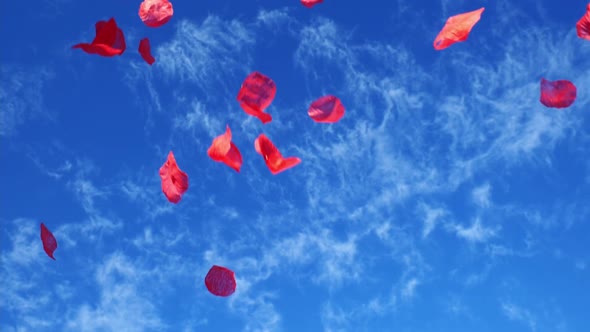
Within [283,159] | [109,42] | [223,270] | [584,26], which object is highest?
[584,26]

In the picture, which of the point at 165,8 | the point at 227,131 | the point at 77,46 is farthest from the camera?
the point at 165,8

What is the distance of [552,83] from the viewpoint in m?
11.6

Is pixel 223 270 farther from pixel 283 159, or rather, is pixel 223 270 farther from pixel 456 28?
pixel 456 28

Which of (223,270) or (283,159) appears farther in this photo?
(223,270)

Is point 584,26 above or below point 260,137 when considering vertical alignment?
above

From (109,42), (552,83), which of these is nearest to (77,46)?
(109,42)

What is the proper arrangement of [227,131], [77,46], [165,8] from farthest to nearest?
[165,8]
[227,131]
[77,46]

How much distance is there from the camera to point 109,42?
408 inches

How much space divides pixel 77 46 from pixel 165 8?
263cm

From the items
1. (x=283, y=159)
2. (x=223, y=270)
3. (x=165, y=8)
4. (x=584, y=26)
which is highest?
(x=165, y=8)

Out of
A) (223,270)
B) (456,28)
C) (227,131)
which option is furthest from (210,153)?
(456,28)

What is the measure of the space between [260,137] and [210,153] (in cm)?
102

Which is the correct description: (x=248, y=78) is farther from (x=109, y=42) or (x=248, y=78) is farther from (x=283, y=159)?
(x=109, y=42)

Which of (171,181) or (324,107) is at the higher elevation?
(324,107)
